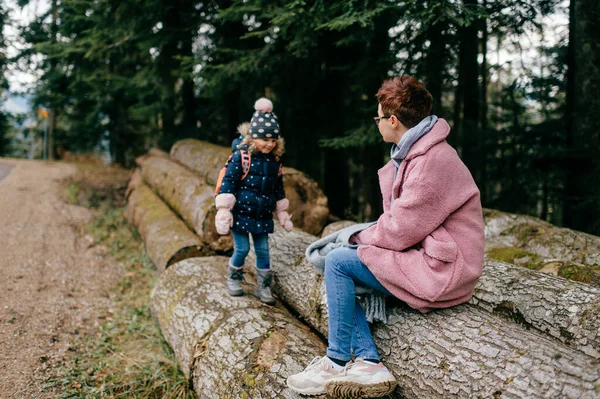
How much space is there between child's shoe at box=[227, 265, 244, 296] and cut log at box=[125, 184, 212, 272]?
6.34 feet

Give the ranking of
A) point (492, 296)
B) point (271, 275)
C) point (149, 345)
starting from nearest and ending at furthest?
1. point (492, 296)
2. point (271, 275)
3. point (149, 345)

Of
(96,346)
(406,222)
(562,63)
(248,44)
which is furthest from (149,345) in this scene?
(562,63)

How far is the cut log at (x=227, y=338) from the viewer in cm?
331

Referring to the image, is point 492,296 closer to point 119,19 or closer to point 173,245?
point 173,245

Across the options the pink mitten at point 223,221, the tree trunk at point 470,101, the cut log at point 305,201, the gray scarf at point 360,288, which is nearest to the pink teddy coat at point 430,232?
the gray scarf at point 360,288

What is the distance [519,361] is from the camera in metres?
2.46

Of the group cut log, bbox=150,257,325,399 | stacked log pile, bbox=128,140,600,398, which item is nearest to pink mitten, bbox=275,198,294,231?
stacked log pile, bbox=128,140,600,398

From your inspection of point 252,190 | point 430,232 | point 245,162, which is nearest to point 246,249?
point 252,190

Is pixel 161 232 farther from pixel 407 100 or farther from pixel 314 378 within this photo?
pixel 407 100

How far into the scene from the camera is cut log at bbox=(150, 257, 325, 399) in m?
3.31

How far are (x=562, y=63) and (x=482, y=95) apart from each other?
4.30 metres

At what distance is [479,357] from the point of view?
8.58ft

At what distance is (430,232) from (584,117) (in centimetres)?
538

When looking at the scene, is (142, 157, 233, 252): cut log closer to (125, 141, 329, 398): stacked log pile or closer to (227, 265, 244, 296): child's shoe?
(125, 141, 329, 398): stacked log pile
